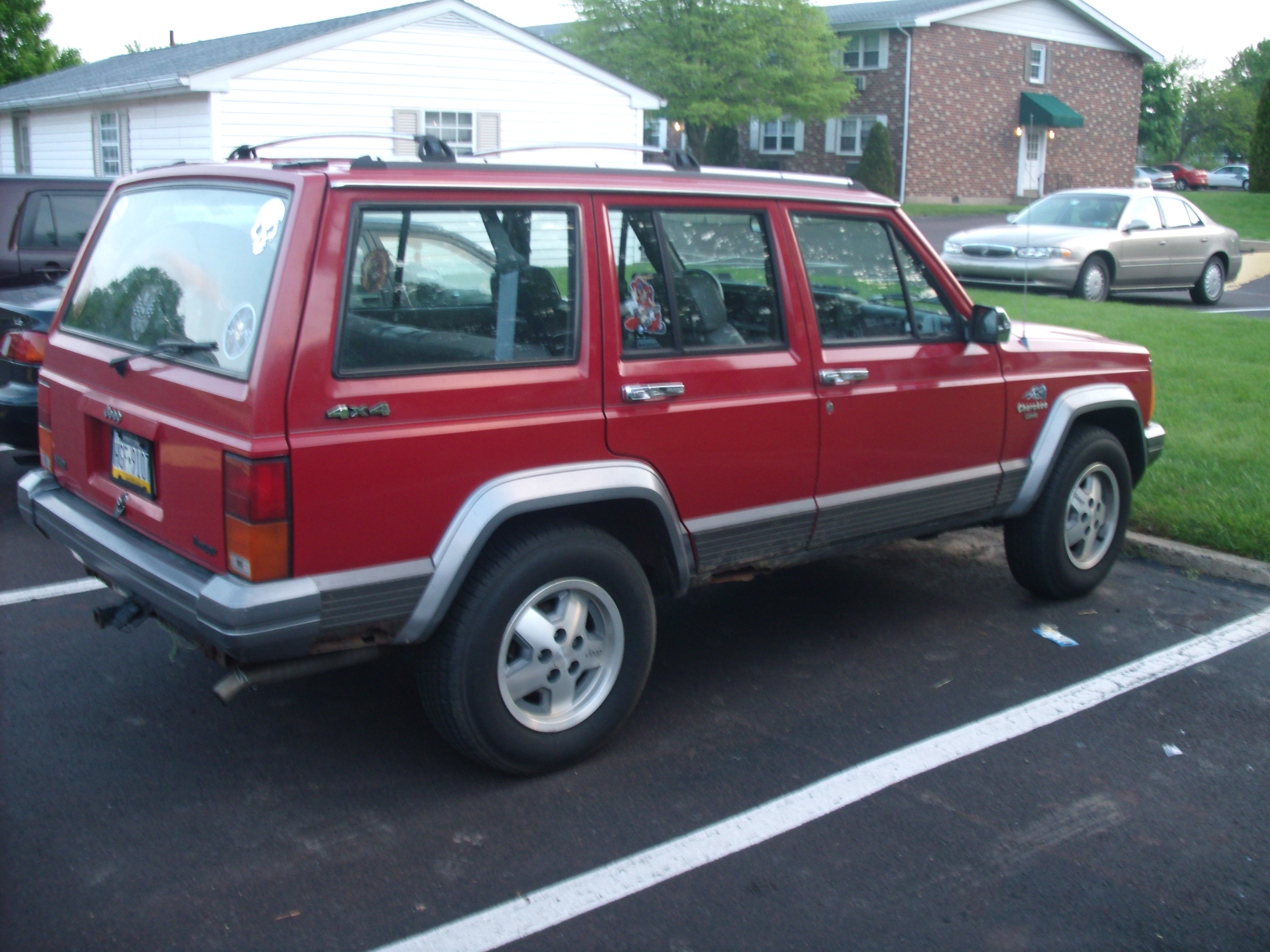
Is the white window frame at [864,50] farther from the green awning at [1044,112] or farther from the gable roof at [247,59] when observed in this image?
the gable roof at [247,59]

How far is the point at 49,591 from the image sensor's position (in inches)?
210

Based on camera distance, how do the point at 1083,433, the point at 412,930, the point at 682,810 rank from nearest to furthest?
the point at 412,930
the point at 682,810
the point at 1083,433

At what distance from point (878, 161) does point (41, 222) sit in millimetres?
32268

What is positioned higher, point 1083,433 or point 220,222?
point 220,222

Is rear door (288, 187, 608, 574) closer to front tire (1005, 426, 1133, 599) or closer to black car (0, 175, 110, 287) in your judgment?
front tire (1005, 426, 1133, 599)

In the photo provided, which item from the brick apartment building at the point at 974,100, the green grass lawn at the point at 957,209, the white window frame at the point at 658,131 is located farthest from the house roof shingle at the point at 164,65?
the brick apartment building at the point at 974,100

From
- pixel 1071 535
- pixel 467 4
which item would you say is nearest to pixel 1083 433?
pixel 1071 535

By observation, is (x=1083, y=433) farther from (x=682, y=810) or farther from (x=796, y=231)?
(x=682, y=810)

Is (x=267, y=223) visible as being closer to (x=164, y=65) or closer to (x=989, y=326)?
(x=989, y=326)

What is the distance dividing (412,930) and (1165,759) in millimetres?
2590

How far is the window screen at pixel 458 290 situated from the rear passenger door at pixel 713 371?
0.58 ft

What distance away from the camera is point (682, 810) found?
139 inches

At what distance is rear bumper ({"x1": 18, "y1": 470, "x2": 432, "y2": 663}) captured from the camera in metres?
3.07

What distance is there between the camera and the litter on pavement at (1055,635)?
4.95 m
